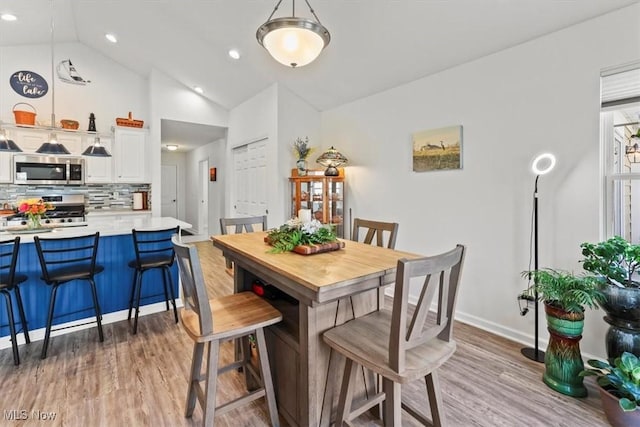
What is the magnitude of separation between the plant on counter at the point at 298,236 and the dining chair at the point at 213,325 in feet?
1.16

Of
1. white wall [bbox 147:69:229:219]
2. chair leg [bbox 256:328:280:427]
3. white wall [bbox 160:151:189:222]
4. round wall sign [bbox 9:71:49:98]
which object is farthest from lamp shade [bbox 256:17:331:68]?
white wall [bbox 160:151:189:222]

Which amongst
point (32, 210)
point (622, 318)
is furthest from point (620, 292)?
point (32, 210)

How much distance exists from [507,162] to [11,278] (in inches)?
160

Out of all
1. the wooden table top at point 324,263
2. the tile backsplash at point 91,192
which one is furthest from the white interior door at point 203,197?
the wooden table top at point 324,263

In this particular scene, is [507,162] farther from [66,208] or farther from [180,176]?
[180,176]

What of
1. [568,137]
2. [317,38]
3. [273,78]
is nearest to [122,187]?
[273,78]

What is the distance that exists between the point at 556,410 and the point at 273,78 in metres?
4.49

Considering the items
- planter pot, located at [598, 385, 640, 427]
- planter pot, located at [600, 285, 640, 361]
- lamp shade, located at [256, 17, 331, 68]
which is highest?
lamp shade, located at [256, 17, 331, 68]

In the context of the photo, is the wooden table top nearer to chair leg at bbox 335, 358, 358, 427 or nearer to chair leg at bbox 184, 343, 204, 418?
chair leg at bbox 335, 358, 358, 427

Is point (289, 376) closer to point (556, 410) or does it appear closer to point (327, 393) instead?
point (327, 393)

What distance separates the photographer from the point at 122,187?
18.4ft

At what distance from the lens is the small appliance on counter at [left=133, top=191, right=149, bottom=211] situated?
547 cm

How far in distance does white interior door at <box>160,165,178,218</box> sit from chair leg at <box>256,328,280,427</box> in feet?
29.3

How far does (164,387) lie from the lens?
2088 mm
